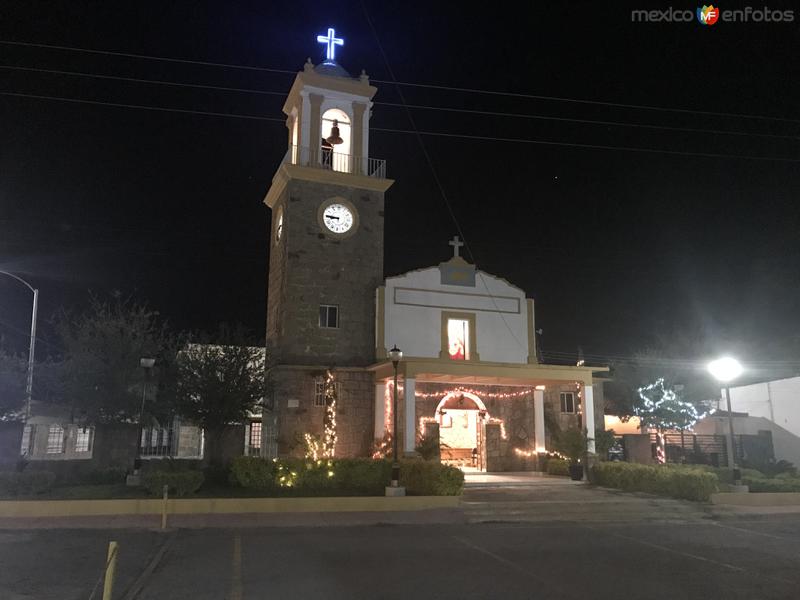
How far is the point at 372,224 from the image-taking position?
2591 centimetres

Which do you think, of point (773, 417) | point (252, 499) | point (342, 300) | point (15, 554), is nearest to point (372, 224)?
point (342, 300)

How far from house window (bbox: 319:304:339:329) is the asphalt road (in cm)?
1095

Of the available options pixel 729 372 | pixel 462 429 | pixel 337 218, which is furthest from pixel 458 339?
pixel 729 372

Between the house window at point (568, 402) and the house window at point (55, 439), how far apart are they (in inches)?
882

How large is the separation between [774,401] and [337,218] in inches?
952

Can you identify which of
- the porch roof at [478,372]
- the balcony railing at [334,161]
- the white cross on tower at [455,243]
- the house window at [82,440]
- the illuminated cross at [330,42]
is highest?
the illuminated cross at [330,42]

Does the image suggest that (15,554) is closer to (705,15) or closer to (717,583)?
(717,583)

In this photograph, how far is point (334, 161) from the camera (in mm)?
26219

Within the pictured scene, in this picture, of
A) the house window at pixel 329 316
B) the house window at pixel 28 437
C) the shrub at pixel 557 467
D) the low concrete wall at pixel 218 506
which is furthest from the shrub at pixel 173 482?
the house window at pixel 28 437

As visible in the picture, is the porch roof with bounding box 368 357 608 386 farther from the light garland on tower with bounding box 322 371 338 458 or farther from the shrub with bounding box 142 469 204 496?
the shrub with bounding box 142 469 204 496

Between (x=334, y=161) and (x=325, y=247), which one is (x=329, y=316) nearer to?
(x=325, y=247)

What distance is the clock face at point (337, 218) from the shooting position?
25.3 metres

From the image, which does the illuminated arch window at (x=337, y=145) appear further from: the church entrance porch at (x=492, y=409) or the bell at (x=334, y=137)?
the church entrance porch at (x=492, y=409)

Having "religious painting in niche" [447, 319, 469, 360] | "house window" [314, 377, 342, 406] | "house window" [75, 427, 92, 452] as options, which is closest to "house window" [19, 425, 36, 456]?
"house window" [75, 427, 92, 452]
